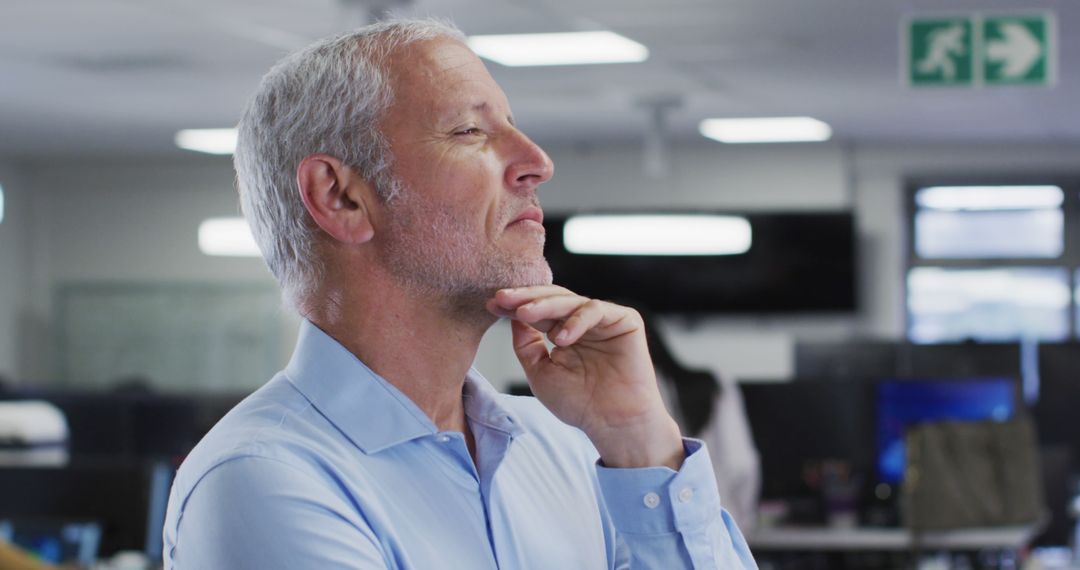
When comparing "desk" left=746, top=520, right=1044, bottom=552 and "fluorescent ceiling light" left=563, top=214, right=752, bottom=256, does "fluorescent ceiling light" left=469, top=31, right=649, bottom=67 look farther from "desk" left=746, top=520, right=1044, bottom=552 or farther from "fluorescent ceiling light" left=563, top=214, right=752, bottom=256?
"fluorescent ceiling light" left=563, top=214, right=752, bottom=256

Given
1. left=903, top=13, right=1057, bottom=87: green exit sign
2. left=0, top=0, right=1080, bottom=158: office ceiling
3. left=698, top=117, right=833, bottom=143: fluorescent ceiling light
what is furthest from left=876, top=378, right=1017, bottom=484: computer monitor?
left=698, top=117, right=833, bottom=143: fluorescent ceiling light

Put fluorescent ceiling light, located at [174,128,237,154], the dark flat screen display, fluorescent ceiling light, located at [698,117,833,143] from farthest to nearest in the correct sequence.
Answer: the dark flat screen display, fluorescent ceiling light, located at [174,128,237,154], fluorescent ceiling light, located at [698,117,833,143]

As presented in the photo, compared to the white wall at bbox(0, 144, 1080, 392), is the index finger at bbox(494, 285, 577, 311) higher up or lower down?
higher up

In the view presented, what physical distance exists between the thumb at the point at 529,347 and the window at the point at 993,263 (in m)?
9.23

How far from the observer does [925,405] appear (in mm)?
5469

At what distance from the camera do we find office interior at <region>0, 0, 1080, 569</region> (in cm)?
534

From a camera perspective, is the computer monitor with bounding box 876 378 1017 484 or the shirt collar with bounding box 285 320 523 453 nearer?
the shirt collar with bounding box 285 320 523 453

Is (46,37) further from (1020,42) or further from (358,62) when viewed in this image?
(358,62)

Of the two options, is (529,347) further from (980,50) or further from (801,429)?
(801,429)

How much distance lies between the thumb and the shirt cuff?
4.6 inches

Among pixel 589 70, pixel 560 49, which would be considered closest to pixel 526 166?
pixel 560 49

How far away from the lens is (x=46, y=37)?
19.6 feet

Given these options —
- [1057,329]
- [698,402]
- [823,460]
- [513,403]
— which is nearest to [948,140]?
[1057,329]

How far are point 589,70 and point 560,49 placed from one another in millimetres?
639
